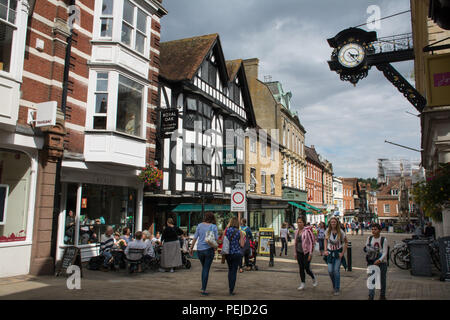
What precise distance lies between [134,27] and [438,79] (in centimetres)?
1043

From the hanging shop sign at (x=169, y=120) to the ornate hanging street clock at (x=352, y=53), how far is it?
7.12m

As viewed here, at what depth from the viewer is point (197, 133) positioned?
60.5 feet

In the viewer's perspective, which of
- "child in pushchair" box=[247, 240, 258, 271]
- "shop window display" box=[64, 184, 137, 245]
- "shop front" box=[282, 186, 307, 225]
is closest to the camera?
"shop window display" box=[64, 184, 137, 245]

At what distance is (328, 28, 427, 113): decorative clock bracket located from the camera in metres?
15.1

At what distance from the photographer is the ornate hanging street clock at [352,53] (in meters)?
15.1

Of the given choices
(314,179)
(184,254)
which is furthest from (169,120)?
(314,179)

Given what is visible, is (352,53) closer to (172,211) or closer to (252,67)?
(172,211)

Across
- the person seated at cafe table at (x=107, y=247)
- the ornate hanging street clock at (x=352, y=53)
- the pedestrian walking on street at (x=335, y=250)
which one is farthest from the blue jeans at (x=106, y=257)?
the ornate hanging street clock at (x=352, y=53)

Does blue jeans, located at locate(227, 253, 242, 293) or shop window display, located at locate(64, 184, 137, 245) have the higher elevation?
shop window display, located at locate(64, 184, 137, 245)

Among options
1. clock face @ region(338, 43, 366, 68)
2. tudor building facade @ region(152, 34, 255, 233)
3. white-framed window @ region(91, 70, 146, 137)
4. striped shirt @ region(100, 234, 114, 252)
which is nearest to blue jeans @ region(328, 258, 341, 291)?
striped shirt @ region(100, 234, 114, 252)

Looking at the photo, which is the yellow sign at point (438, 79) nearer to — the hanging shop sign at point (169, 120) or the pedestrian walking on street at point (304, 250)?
the pedestrian walking on street at point (304, 250)

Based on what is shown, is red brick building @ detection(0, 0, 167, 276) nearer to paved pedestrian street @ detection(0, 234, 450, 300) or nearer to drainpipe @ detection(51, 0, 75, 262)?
drainpipe @ detection(51, 0, 75, 262)

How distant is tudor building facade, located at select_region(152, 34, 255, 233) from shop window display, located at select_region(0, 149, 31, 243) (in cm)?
554
